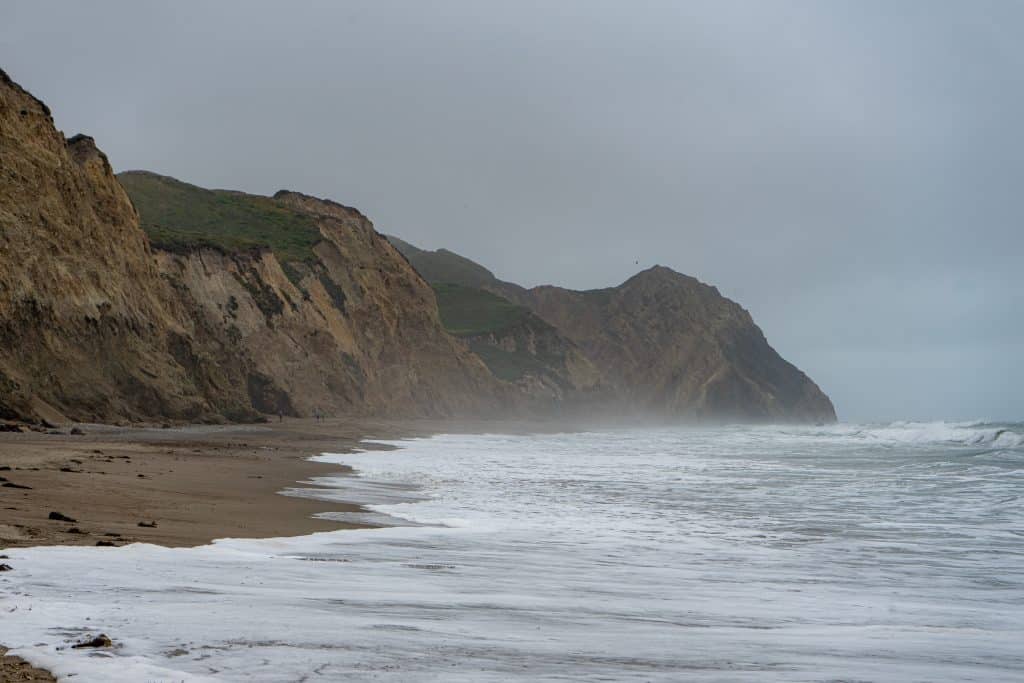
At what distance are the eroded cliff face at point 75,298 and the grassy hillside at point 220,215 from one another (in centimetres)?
2685

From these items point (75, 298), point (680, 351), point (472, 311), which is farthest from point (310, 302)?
point (680, 351)

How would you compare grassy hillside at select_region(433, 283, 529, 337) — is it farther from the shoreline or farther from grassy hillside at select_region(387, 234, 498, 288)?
the shoreline

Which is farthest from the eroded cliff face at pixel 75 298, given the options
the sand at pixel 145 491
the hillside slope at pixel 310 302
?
the hillside slope at pixel 310 302

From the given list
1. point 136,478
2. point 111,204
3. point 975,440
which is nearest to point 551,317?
point 975,440

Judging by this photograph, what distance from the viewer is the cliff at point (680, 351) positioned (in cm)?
14238

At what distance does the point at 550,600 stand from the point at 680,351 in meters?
142

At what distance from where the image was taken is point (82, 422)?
2611 centimetres

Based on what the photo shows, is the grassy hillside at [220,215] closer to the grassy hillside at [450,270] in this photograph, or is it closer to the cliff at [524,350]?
the cliff at [524,350]

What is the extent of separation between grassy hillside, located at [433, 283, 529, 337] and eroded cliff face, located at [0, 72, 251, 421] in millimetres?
79700

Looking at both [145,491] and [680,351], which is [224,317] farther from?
[680,351]

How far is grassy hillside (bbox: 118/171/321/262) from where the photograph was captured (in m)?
64.0

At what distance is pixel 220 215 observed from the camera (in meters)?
68.0

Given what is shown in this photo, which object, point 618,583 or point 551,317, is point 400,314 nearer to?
point 618,583

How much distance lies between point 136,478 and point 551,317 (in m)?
147
